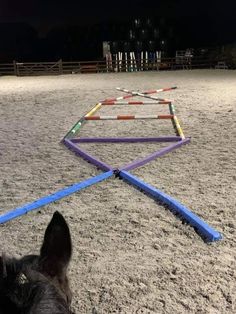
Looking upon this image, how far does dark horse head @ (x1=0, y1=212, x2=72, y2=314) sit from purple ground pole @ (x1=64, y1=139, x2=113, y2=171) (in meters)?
2.72

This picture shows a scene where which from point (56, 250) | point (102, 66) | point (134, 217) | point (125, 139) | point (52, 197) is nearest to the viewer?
point (56, 250)

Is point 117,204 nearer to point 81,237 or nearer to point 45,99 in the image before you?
point 81,237

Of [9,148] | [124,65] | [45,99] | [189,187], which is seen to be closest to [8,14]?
[124,65]

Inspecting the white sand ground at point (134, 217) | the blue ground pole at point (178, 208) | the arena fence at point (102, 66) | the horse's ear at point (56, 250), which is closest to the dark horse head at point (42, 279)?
the horse's ear at point (56, 250)

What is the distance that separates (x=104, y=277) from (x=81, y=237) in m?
0.51

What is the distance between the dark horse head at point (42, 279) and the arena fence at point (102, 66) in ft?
58.2

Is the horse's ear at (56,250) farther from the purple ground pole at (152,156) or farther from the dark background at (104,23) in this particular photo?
the dark background at (104,23)

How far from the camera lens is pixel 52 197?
3232 mm

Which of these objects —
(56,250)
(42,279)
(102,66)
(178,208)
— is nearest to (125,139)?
(178,208)

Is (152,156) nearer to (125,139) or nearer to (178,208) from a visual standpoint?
(125,139)

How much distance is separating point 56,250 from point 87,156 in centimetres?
320

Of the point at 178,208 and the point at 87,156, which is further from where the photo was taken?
the point at 87,156

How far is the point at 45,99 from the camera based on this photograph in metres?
9.27

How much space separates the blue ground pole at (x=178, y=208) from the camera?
257cm
